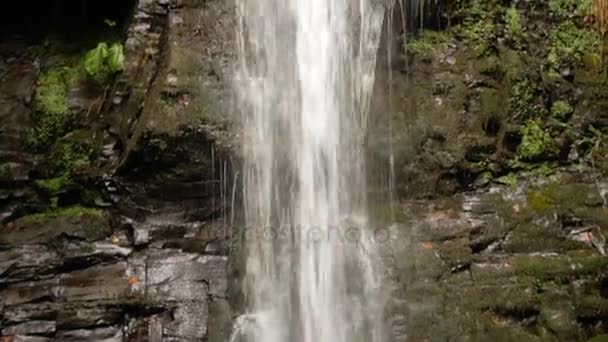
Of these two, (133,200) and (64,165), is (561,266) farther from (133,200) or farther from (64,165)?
(64,165)

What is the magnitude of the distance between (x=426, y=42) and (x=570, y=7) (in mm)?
1727

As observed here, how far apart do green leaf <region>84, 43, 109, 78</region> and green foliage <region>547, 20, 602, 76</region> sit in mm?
4517

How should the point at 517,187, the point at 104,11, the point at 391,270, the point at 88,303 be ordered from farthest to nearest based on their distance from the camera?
1. the point at 104,11
2. the point at 517,187
3. the point at 391,270
4. the point at 88,303

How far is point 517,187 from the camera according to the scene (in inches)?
247

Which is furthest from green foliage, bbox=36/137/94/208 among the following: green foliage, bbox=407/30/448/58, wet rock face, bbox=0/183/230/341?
green foliage, bbox=407/30/448/58

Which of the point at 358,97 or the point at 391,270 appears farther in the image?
the point at 358,97

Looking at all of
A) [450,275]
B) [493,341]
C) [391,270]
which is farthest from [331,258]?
[493,341]

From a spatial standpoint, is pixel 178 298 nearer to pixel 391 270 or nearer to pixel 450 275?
pixel 391 270

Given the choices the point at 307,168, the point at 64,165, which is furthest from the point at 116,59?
the point at 307,168

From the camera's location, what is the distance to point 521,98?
260 inches

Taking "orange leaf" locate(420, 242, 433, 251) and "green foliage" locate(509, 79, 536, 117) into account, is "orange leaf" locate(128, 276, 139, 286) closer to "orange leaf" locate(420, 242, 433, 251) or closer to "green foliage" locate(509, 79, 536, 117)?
"orange leaf" locate(420, 242, 433, 251)

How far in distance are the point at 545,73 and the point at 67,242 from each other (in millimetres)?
4963

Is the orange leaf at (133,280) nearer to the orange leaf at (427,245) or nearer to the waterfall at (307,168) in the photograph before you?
the waterfall at (307,168)

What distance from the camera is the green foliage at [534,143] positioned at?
6.46 metres
